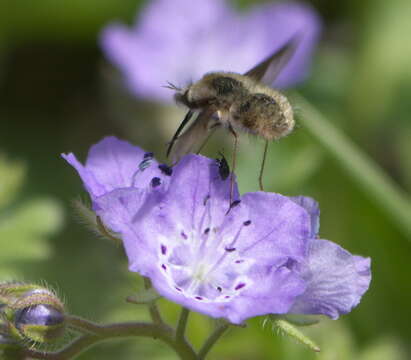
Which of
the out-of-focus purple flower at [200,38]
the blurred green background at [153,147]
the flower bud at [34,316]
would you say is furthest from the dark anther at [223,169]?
the out-of-focus purple flower at [200,38]

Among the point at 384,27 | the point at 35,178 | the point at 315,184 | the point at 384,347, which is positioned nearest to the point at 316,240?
the point at 384,347

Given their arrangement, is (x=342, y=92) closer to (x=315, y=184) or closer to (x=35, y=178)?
(x=315, y=184)

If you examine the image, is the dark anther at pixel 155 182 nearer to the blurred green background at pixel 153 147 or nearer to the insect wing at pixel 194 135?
the insect wing at pixel 194 135

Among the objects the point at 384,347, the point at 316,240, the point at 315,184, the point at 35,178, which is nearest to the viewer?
the point at 316,240

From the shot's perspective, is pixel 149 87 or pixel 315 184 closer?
pixel 315 184

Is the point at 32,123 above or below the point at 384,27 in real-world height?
below
